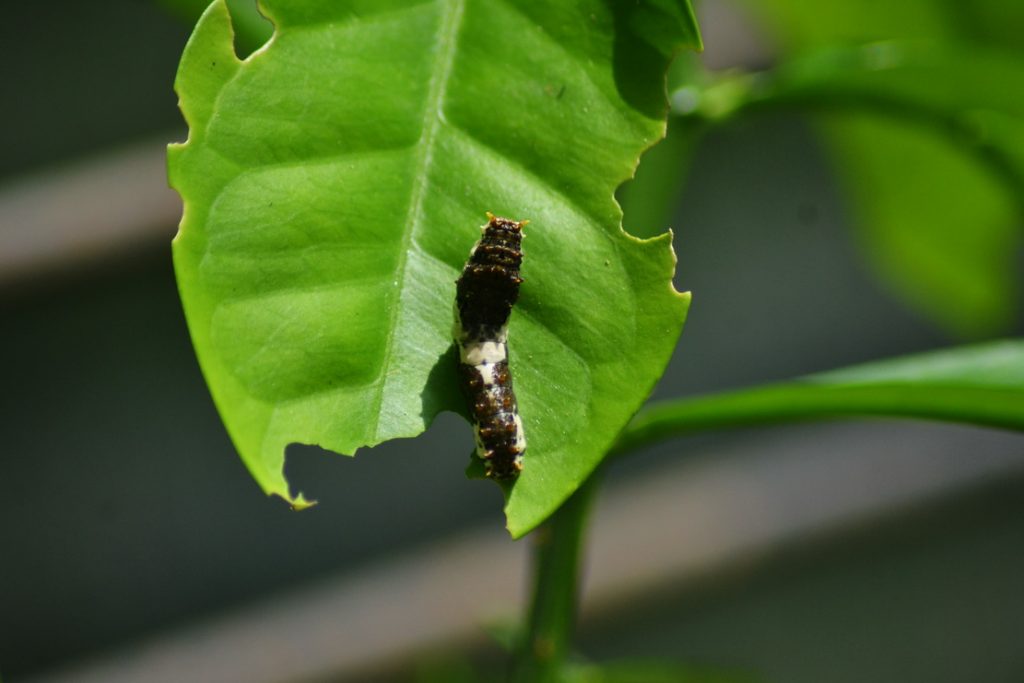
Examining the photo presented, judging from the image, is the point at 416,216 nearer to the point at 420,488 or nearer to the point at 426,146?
the point at 426,146

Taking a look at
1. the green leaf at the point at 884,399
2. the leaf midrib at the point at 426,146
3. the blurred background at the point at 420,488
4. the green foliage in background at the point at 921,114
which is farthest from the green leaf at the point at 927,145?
the blurred background at the point at 420,488

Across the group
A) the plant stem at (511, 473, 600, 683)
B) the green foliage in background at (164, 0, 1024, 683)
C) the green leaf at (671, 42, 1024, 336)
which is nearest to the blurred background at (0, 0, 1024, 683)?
the green leaf at (671, 42, 1024, 336)

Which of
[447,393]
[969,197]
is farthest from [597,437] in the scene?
[969,197]

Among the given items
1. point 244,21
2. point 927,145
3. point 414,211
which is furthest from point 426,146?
point 927,145

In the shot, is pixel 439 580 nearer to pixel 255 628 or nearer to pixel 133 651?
pixel 255 628

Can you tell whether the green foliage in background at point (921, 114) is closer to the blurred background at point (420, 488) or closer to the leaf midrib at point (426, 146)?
the leaf midrib at point (426, 146)
